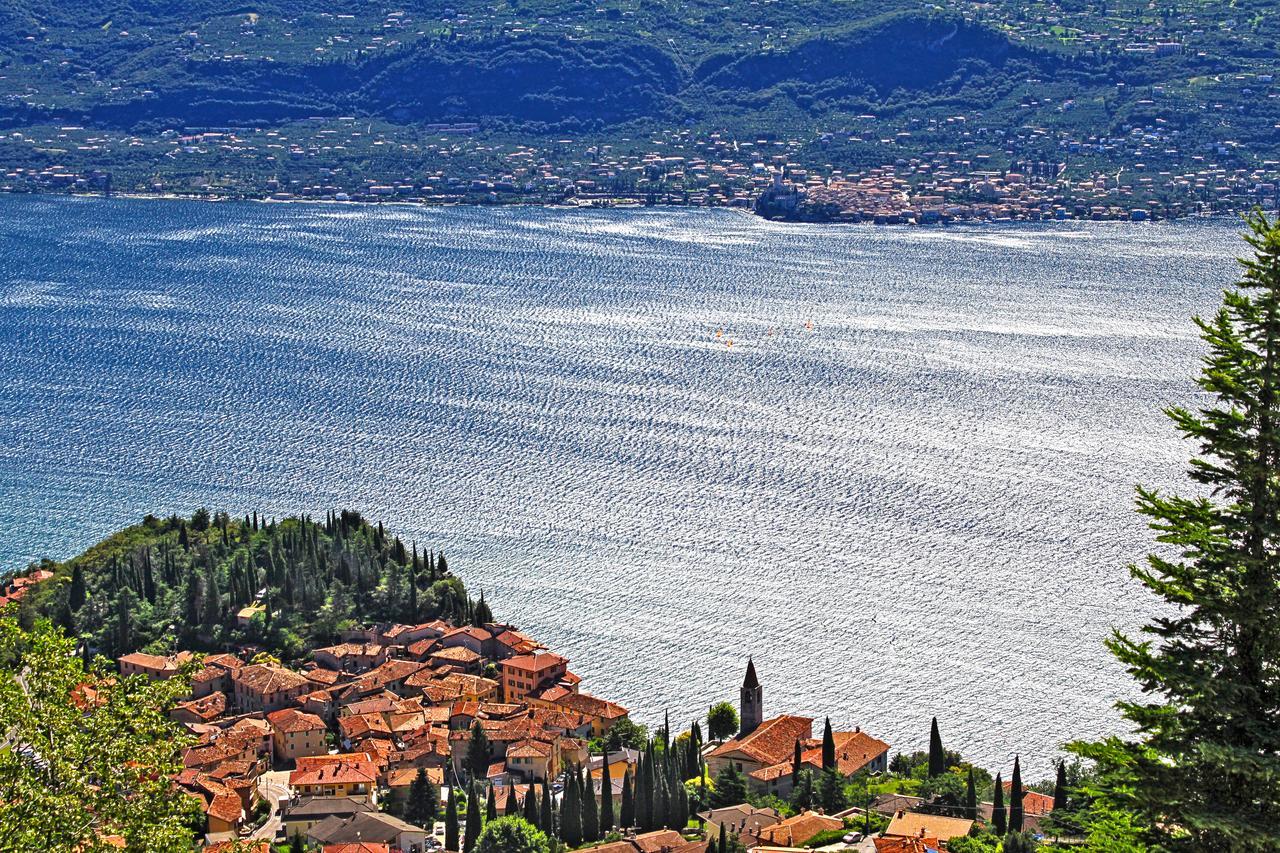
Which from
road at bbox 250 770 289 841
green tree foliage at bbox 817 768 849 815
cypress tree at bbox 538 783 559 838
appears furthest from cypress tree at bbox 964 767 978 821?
road at bbox 250 770 289 841

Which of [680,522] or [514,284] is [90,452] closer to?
[680,522]

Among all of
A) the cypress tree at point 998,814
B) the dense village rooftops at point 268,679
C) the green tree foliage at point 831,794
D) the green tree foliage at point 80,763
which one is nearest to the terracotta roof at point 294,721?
the dense village rooftops at point 268,679

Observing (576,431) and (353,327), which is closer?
(576,431)

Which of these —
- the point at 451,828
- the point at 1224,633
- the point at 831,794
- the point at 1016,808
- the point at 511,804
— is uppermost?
the point at 1224,633

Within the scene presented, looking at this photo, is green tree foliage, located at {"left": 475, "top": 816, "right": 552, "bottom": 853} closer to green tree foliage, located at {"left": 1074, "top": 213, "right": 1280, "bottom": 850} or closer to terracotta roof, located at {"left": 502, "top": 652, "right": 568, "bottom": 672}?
terracotta roof, located at {"left": 502, "top": 652, "right": 568, "bottom": 672}

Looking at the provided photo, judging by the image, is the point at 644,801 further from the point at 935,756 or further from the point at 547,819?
the point at 935,756

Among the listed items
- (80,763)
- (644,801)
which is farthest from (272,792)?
(80,763)

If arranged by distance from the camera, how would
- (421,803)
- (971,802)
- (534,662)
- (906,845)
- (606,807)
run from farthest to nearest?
(534,662), (421,803), (606,807), (971,802), (906,845)

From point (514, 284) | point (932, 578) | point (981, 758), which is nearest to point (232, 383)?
point (514, 284)
